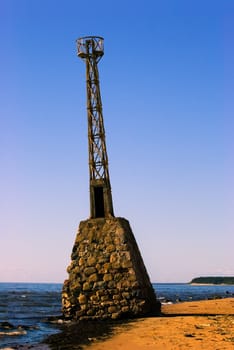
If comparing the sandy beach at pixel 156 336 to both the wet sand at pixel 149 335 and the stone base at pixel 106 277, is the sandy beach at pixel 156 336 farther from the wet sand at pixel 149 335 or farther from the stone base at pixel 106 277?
the stone base at pixel 106 277

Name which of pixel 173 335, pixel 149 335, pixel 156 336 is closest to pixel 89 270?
pixel 149 335

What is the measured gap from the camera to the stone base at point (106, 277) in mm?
26094

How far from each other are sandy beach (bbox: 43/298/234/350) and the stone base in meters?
2.14

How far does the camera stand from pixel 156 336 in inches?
752

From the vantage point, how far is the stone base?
26.1 m

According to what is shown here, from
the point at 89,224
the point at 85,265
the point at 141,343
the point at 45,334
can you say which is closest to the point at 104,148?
the point at 89,224

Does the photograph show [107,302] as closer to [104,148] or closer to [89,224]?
[89,224]

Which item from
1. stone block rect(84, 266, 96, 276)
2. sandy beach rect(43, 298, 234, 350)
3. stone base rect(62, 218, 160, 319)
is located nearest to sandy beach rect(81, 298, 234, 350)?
sandy beach rect(43, 298, 234, 350)

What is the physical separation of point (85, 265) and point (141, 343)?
10009 mm

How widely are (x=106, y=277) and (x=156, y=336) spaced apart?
7.97 metres

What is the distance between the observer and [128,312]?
25844 mm

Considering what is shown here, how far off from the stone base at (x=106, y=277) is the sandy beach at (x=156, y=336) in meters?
2.14

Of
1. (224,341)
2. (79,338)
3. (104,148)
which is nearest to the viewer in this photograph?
(224,341)

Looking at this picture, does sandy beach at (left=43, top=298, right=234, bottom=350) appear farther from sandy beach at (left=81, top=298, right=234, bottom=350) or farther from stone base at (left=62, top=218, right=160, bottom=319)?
stone base at (left=62, top=218, right=160, bottom=319)
